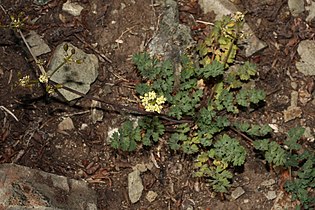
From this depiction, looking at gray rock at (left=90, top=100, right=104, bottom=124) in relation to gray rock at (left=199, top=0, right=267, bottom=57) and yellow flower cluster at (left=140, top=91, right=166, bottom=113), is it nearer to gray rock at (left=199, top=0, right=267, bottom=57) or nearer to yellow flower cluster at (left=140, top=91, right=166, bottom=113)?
yellow flower cluster at (left=140, top=91, right=166, bottom=113)

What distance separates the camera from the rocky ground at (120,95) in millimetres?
5047

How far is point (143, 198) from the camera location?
5.07m

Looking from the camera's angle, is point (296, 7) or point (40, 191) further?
point (296, 7)

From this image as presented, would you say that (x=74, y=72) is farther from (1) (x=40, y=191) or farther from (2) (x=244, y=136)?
(2) (x=244, y=136)

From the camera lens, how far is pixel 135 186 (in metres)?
5.05

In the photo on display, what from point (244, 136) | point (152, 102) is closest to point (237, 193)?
point (244, 136)

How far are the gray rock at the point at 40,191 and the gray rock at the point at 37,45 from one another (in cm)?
114

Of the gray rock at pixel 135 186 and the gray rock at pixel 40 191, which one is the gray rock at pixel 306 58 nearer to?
the gray rock at pixel 135 186

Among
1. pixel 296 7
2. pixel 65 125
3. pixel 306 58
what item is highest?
pixel 296 7

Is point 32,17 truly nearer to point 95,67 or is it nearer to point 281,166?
point 95,67

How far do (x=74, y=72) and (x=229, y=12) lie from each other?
1.54 metres

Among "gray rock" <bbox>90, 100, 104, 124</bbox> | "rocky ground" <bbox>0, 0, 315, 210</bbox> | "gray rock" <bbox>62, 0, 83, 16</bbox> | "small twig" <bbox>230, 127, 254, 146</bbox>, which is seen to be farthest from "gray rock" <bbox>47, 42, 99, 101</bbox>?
"small twig" <bbox>230, 127, 254, 146</bbox>

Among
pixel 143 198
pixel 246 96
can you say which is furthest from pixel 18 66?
pixel 246 96

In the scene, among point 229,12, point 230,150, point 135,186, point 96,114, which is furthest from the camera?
point 229,12
